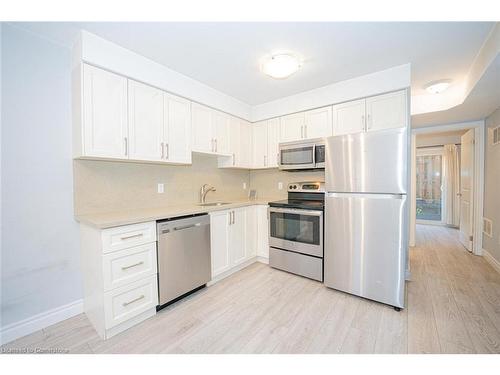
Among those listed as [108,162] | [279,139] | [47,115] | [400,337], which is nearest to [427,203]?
[279,139]

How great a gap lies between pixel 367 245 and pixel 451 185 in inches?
211

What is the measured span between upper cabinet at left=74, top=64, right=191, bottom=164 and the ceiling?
0.34m

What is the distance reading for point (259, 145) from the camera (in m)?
3.39

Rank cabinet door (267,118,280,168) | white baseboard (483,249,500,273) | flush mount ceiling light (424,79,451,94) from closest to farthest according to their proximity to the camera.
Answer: flush mount ceiling light (424,79,451,94)
white baseboard (483,249,500,273)
cabinet door (267,118,280,168)

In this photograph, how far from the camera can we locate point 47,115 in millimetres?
1761

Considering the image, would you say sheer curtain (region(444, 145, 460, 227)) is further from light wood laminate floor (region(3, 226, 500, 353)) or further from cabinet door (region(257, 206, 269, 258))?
cabinet door (region(257, 206, 269, 258))

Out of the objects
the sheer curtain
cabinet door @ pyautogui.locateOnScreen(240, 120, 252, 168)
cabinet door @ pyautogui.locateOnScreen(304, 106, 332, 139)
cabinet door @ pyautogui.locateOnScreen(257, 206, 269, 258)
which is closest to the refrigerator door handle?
cabinet door @ pyautogui.locateOnScreen(304, 106, 332, 139)

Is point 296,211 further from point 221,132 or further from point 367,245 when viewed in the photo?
point 221,132

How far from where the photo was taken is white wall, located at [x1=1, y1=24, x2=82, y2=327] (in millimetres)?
1591

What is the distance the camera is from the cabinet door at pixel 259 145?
3.32 meters

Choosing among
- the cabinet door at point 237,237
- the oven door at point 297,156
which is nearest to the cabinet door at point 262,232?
the cabinet door at point 237,237

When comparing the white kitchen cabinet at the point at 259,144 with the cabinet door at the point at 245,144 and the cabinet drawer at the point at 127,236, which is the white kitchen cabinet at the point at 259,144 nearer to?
the cabinet door at the point at 245,144

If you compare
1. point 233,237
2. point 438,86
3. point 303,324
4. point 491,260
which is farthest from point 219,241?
point 491,260

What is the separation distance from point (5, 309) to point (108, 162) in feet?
4.41
